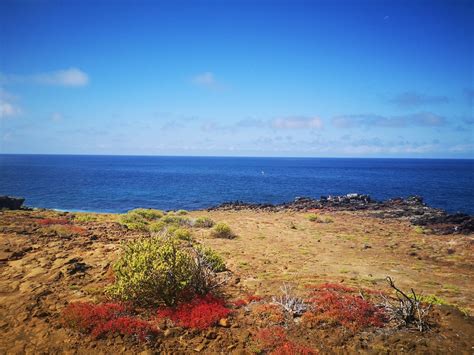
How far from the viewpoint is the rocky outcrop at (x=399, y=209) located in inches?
1136

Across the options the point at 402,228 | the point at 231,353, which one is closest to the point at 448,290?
the point at 231,353

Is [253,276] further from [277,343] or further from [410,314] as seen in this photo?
[410,314]

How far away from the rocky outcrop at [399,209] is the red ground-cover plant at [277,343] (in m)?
26.0

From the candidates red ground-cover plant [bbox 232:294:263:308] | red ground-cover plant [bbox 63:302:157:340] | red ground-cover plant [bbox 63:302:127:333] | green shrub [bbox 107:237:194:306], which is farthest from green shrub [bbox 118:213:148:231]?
red ground-cover plant [bbox 232:294:263:308]

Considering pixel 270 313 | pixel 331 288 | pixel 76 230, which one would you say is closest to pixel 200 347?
pixel 270 313

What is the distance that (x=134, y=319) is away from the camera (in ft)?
26.9

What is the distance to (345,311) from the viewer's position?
8930 millimetres

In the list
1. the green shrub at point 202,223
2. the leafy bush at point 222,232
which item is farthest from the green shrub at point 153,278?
the green shrub at point 202,223

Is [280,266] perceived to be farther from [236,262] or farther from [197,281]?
[197,281]

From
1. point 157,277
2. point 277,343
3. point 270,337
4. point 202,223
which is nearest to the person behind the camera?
point 277,343

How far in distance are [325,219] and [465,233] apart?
1234 cm

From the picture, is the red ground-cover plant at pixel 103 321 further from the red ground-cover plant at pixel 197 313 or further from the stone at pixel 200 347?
the stone at pixel 200 347

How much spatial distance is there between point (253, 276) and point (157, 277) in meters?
5.07

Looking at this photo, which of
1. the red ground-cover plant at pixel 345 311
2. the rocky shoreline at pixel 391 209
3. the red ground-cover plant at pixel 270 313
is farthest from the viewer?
the rocky shoreline at pixel 391 209
